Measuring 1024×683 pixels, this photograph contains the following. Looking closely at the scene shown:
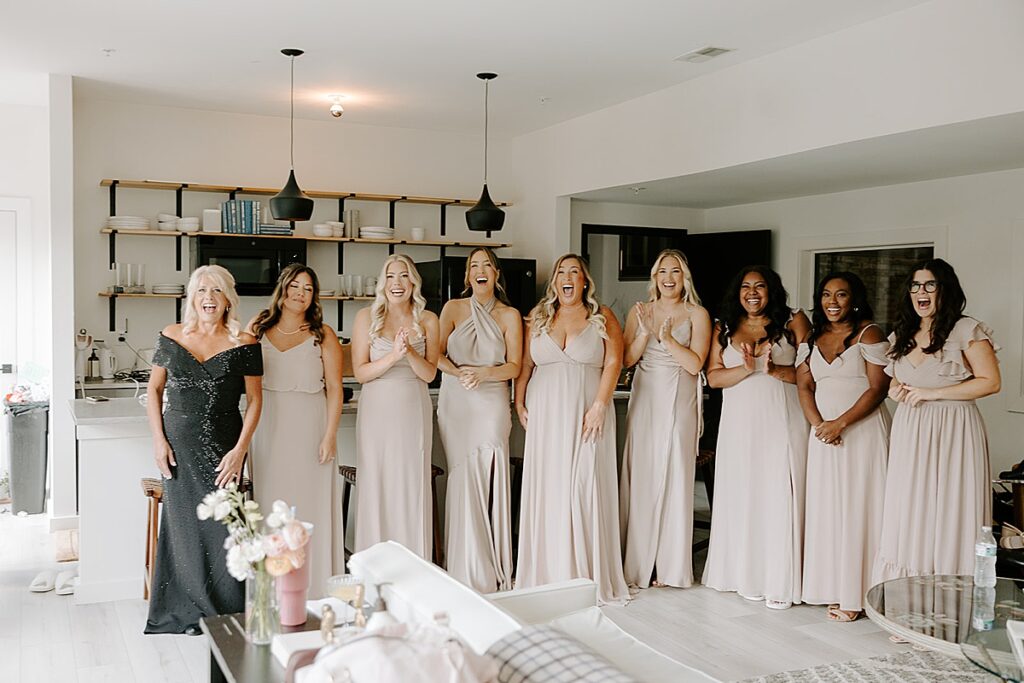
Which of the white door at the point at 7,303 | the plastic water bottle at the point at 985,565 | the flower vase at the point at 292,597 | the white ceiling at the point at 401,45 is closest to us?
the flower vase at the point at 292,597

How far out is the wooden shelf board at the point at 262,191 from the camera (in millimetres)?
7047

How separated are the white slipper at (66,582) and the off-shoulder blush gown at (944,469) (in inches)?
159

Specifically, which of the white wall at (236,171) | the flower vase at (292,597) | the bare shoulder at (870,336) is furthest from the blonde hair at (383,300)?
the white wall at (236,171)

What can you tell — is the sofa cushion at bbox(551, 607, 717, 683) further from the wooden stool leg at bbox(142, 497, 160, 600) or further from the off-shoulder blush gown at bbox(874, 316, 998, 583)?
the wooden stool leg at bbox(142, 497, 160, 600)

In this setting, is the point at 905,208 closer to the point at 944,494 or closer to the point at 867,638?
the point at 944,494

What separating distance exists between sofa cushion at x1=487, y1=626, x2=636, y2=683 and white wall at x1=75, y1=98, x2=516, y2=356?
592cm

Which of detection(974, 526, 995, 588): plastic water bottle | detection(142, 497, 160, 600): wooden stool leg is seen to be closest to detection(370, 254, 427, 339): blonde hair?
detection(142, 497, 160, 600): wooden stool leg

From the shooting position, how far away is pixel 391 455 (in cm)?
471

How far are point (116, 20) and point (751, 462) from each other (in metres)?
4.02

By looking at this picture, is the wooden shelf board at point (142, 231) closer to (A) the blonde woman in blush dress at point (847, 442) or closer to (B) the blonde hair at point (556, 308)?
(B) the blonde hair at point (556, 308)

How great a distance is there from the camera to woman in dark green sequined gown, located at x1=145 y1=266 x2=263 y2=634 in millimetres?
4180

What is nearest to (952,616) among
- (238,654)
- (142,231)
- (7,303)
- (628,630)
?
(628,630)

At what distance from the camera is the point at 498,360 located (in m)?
4.99

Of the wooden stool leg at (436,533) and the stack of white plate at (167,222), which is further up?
the stack of white plate at (167,222)
